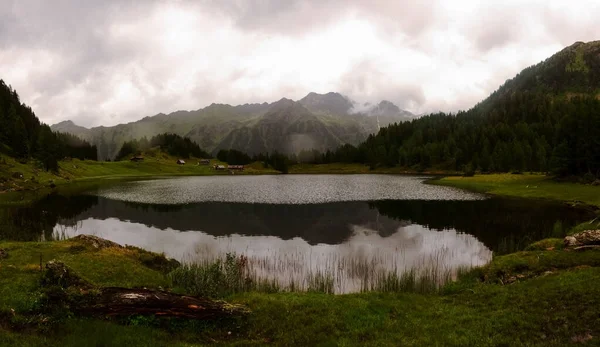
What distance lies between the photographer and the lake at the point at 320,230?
3189 centimetres

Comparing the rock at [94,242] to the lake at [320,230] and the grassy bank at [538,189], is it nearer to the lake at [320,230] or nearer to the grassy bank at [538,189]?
the lake at [320,230]

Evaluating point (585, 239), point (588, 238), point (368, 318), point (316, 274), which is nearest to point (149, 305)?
point (368, 318)

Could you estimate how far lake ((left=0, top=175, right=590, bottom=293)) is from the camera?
105ft

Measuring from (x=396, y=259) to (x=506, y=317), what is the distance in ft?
57.8

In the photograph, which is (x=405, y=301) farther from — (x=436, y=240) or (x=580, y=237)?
(x=436, y=240)

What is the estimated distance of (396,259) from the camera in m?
33.6

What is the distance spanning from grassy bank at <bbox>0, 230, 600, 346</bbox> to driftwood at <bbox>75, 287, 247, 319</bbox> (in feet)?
1.26

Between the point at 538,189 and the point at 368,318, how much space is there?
87638mm

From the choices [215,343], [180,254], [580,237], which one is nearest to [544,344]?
[215,343]

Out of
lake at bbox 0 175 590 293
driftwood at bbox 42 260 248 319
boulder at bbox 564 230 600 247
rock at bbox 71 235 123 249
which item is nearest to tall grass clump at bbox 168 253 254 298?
lake at bbox 0 175 590 293

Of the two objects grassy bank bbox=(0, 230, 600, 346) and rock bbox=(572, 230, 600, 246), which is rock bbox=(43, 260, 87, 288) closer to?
grassy bank bbox=(0, 230, 600, 346)

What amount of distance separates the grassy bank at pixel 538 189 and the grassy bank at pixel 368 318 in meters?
54.5

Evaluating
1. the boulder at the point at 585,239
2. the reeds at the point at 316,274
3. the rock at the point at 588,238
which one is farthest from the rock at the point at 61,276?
the rock at the point at 588,238

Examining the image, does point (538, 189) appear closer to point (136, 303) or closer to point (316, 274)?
point (316, 274)
